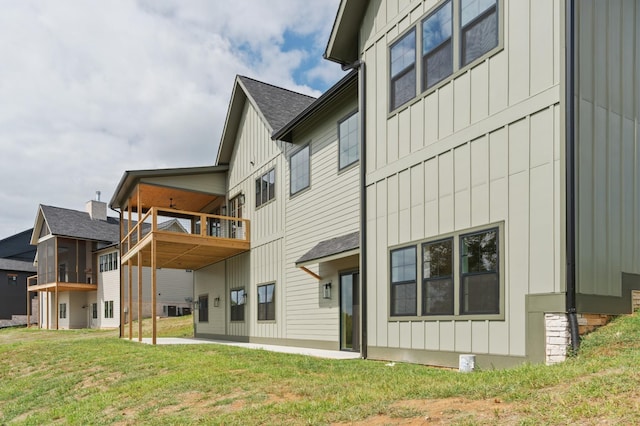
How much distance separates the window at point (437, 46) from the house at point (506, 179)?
1.1 inches

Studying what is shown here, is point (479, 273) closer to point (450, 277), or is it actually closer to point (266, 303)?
point (450, 277)

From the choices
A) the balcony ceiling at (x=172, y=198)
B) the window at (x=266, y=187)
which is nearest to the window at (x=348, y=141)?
the window at (x=266, y=187)

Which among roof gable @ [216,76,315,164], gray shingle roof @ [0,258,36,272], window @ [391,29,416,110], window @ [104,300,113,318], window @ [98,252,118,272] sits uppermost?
roof gable @ [216,76,315,164]

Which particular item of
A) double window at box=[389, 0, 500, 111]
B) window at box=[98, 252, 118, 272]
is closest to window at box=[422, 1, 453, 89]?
double window at box=[389, 0, 500, 111]

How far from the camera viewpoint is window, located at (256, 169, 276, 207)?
57.0ft

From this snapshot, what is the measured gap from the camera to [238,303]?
63.4 feet

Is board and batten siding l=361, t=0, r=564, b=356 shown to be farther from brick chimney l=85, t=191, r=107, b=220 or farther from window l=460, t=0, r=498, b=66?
brick chimney l=85, t=191, r=107, b=220

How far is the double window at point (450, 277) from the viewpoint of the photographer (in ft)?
27.1

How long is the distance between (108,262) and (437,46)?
105 feet

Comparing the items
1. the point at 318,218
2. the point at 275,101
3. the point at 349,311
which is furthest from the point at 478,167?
the point at 275,101

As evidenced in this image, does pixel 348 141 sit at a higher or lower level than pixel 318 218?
higher

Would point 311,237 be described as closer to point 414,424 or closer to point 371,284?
point 371,284

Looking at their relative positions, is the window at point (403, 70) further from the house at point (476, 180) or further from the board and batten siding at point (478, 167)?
the board and batten siding at point (478, 167)

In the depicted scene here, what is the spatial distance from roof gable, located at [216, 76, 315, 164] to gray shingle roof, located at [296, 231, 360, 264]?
506 cm
